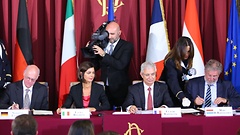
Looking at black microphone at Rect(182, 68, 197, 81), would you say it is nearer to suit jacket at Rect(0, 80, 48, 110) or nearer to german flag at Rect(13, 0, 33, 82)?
suit jacket at Rect(0, 80, 48, 110)

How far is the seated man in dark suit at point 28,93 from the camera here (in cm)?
499

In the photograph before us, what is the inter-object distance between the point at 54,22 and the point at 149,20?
117cm

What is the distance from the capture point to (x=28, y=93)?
509 cm

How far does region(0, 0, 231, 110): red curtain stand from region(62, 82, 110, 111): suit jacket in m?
1.13

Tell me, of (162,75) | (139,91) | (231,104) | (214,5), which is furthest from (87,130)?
(214,5)

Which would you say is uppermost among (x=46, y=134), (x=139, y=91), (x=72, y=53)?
(x=72, y=53)

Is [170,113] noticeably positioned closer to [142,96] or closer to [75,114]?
[142,96]

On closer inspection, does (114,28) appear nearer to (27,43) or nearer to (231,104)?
(27,43)

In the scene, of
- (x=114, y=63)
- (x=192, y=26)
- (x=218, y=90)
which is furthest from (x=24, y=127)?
(x=192, y=26)

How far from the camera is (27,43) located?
234 inches

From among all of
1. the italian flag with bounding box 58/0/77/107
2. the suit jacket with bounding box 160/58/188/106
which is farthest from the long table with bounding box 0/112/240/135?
the italian flag with bounding box 58/0/77/107

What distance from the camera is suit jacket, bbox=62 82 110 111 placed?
5.04 meters

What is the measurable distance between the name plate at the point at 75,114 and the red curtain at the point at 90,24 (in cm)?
193

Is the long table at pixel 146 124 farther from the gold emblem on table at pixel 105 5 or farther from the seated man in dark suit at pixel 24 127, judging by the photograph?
the gold emblem on table at pixel 105 5
